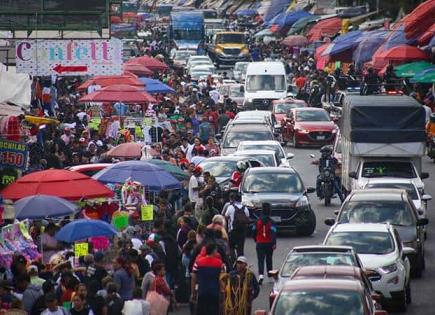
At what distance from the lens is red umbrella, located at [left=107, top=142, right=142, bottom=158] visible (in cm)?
3528

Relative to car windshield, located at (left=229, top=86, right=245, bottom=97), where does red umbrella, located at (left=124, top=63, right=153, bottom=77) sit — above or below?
above

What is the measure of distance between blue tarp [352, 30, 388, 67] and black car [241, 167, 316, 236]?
2957 cm

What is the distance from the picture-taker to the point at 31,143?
36656mm

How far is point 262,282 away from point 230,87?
131ft

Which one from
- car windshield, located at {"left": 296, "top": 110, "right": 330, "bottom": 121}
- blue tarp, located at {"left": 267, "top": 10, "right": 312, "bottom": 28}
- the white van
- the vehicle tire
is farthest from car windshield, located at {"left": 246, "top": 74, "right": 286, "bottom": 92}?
blue tarp, located at {"left": 267, "top": 10, "right": 312, "bottom": 28}

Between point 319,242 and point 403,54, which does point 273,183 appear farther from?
Answer: point 403,54

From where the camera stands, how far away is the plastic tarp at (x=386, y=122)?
34.3 metres

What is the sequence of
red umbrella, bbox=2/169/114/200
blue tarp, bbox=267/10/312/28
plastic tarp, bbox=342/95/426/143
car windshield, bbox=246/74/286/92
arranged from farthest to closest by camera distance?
blue tarp, bbox=267/10/312/28 → car windshield, bbox=246/74/286/92 → plastic tarp, bbox=342/95/426/143 → red umbrella, bbox=2/169/114/200

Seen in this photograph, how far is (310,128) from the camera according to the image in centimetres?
5075

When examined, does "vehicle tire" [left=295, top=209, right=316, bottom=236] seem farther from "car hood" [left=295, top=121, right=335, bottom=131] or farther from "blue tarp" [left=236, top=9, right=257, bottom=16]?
"blue tarp" [left=236, top=9, right=257, bottom=16]

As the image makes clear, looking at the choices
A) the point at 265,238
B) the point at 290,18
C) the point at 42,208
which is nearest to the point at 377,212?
the point at 265,238

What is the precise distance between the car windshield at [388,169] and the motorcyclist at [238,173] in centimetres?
259

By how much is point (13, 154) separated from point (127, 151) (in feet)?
28.7

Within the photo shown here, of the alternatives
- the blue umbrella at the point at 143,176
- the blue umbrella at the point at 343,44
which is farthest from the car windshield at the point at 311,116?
the blue umbrella at the point at 143,176
